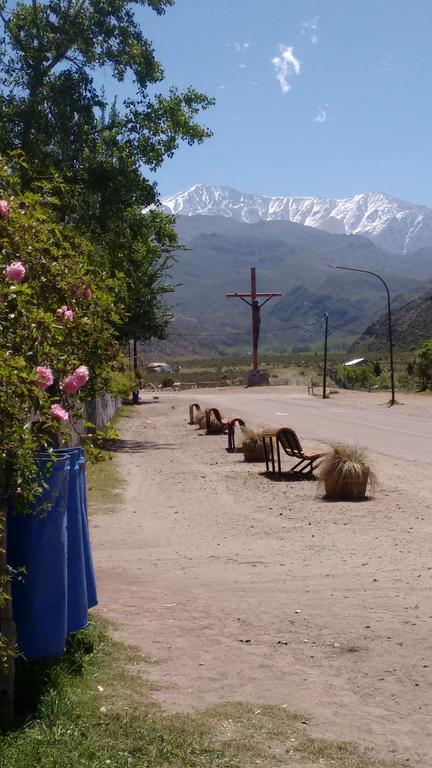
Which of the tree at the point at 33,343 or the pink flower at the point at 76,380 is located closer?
the tree at the point at 33,343

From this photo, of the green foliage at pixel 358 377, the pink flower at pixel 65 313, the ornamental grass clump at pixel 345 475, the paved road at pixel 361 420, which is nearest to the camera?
the pink flower at pixel 65 313

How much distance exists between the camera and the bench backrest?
53.1 feet

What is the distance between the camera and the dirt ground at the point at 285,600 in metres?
5.37

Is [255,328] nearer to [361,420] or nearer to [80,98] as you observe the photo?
[361,420]

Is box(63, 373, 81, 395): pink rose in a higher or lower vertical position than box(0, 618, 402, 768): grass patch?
higher

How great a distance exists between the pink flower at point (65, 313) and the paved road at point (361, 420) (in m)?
15.0

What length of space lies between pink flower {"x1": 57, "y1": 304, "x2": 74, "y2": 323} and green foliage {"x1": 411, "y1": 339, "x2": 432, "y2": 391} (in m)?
55.8

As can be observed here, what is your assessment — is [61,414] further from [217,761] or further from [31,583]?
[217,761]

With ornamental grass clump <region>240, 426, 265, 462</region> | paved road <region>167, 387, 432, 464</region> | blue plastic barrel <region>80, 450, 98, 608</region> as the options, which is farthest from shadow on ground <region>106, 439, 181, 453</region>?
blue plastic barrel <region>80, 450, 98, 608</region>

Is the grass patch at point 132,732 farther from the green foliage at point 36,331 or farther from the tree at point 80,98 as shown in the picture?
the tree at point 80,98

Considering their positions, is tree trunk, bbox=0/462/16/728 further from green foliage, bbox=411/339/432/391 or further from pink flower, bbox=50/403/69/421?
green foliage, bbox=411/339/432/391

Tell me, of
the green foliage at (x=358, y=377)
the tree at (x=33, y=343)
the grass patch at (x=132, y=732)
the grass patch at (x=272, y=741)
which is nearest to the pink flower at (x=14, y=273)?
the tree at (x=33, y=343)

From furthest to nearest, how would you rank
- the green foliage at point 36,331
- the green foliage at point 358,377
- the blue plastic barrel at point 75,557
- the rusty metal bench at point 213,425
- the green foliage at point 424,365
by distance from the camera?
the green foliage at point 358,377, the green foliage at point 424,365, the rusty metal bench at point 213,425, the blue plastic barrel at point 75,557, the green foliage at point 36,331

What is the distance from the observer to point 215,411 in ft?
89.5
